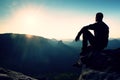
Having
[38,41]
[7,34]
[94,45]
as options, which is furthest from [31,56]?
[94,45]

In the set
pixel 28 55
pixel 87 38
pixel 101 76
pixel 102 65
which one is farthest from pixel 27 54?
pixel 101 76

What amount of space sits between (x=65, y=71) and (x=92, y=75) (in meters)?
182

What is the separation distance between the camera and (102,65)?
13.5 m

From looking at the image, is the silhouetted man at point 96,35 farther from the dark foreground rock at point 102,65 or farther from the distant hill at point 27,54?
the distant hill at point 27,54

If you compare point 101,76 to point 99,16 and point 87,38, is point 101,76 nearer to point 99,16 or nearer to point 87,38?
point 87,38

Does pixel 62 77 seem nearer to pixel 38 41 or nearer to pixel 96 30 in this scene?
pixel 38 41

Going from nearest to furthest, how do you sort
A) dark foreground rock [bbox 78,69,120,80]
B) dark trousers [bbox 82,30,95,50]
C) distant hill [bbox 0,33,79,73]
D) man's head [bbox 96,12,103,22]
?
dark foreground rock [bbox 78,69,120,80] → man's head [bbox 96,12,103,22] → dark trousers [bbox 82,30,95,50] → distant hill [bbox 0,33,79,73]

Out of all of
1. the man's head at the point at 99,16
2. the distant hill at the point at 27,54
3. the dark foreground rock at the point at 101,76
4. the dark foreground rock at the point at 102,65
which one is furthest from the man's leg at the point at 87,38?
the distant hill at the point at 27,54

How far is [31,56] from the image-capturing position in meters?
176

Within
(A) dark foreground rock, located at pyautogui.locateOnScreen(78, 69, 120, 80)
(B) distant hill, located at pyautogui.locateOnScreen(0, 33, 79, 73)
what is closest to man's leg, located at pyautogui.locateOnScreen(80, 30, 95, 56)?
(A) dark foreground rock, located at pyautogui.locateOnScreen(78, 69, 120, 80)

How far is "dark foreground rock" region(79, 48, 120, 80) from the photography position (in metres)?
11.6

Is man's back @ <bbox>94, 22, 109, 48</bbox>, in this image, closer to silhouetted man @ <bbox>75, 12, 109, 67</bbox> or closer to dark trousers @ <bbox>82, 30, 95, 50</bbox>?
silhouetted man @ <bbox>75, 12, 109, 67</bbox>

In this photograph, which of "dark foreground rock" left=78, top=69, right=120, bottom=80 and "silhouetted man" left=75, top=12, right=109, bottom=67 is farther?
"silhouetted man" left=75, top=12, right=109, bottom=67

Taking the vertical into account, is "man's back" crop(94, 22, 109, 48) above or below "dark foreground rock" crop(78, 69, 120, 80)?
above
